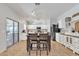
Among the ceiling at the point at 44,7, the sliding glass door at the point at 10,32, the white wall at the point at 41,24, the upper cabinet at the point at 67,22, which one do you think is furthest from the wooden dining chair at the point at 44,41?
the white wall at the point at 41,24

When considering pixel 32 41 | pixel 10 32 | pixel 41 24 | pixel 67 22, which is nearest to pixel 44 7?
pixel 67 22

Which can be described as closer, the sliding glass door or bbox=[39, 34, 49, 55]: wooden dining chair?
bbox=[39, 34, 49, 55]: wooden dining chair

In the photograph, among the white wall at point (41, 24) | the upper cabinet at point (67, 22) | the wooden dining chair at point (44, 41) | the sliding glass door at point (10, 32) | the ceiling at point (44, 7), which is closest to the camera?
the wooden dining chair at point (44, 41)

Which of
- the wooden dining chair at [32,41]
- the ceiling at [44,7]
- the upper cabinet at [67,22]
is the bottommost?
the wooden dining chair at [32,41]

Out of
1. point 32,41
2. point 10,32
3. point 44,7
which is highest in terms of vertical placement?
point 44,7

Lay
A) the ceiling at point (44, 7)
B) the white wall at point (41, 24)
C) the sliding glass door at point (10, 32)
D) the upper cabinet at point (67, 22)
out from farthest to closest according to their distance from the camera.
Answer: the white wall at point (41, 24) → the upper cabinet at point (67, 22) → the sliding glass door at point (10, 32) → the ceiling at point (44, 7)

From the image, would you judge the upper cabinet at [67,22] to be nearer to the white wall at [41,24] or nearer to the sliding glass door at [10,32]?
the sliding glass door at [10,32]

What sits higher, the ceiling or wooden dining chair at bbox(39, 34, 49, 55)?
the ceiling

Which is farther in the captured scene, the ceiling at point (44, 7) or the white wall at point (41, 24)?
the white wall at point (41, 24)

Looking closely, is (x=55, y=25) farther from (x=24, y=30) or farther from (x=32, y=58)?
(x=32, y=58)

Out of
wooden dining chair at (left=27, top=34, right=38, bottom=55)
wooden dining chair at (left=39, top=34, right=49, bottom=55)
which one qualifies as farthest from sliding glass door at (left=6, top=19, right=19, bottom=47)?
wooden dining chair at (left=39, top=34, right=49, bottom=55)

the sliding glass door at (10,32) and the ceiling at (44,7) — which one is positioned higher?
the ceiling at (44,7)

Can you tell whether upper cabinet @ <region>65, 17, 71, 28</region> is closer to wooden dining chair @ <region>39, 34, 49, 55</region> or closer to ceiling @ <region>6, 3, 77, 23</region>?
ceiling @ <region>6, 3, 77, 23</region>

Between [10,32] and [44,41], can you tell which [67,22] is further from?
[10,32]
